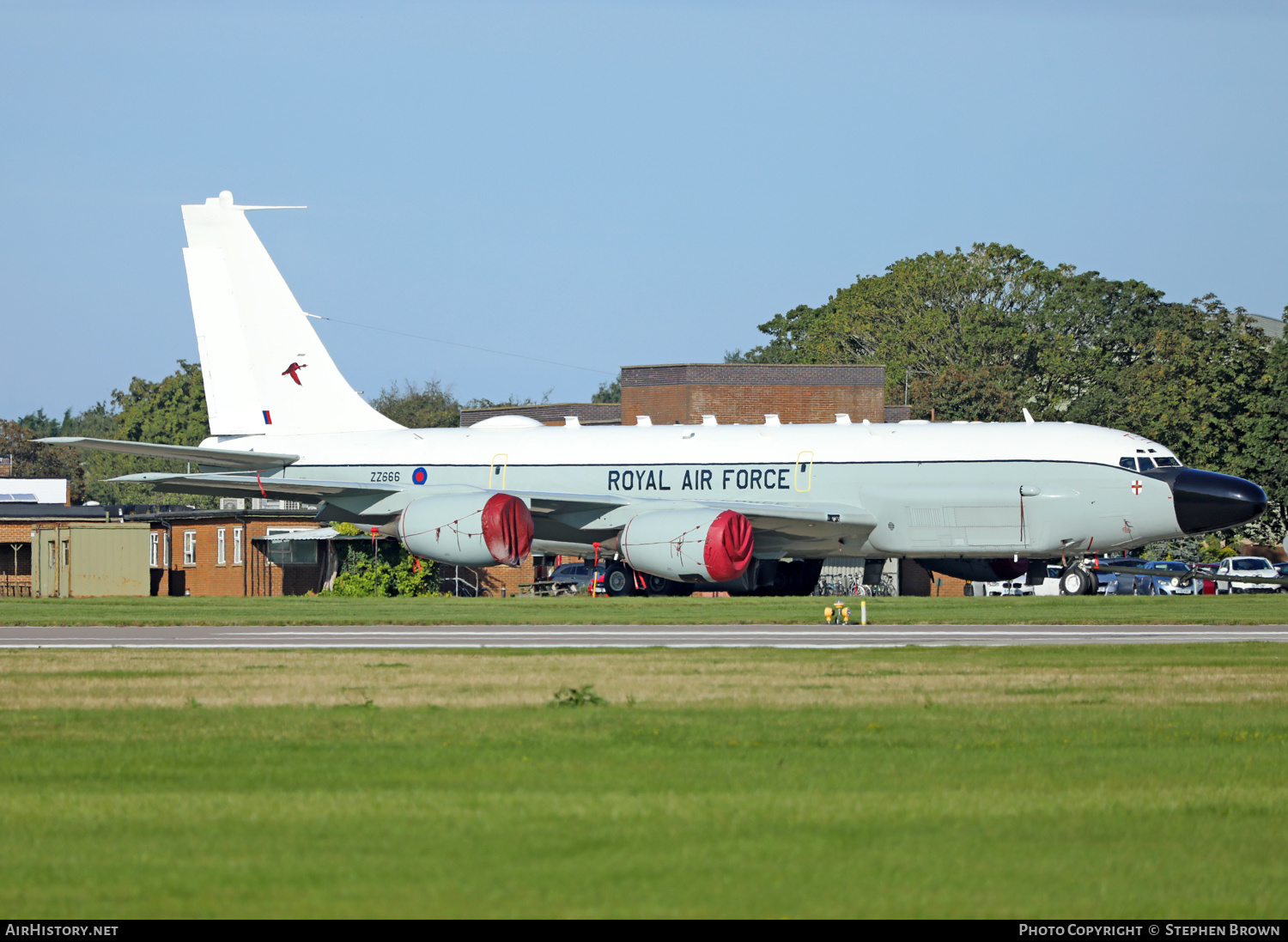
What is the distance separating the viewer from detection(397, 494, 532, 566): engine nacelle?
118 feet

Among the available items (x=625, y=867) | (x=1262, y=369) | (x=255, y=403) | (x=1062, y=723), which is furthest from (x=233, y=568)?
(x=625, y=867)

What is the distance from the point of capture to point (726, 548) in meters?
34.8

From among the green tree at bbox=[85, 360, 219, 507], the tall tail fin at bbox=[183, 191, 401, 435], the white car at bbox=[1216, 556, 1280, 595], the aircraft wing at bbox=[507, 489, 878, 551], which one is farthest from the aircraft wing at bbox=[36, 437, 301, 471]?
the green tree at bbox=[85, 360, 219, 507]

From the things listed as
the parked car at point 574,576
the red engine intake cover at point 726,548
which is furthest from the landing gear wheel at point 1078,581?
the parked car at point 574,576

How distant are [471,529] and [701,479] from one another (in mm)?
5803

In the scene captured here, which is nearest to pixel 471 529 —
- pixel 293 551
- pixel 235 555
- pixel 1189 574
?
pixel 1189 574

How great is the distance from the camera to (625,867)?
7688 millimetres

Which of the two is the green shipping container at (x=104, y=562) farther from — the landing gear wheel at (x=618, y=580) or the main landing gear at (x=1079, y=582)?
the main landing gear at (x=1079, y=582)

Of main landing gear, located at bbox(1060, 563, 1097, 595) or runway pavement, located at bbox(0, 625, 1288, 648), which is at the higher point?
main landing gear, located at bbox(1060, 563, 1097, 595)

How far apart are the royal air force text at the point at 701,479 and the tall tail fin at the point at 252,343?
7.66 metres

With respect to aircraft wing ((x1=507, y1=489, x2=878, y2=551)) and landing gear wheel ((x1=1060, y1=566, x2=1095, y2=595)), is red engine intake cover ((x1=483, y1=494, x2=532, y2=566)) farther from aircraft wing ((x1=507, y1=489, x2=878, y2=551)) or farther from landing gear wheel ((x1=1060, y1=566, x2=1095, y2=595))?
landing gear wheel ((x1=1060, y1=566, x2=1095, y2=595))

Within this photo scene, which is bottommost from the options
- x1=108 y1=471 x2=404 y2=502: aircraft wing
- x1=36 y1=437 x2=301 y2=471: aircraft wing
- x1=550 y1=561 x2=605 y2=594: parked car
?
x1=550 y1=561 x2=605 y2=594: parked car

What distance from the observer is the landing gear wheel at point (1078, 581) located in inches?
1508

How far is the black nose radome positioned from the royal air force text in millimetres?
8758
